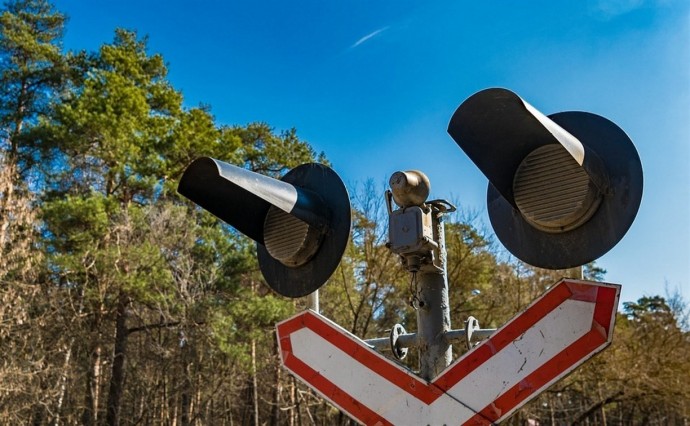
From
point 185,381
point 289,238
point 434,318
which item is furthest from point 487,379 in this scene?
point 185,381

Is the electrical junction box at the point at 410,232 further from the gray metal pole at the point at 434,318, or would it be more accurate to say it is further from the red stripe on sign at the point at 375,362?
the red stripe on sign at the point at 375,362

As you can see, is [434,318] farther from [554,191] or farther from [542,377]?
[554,191]

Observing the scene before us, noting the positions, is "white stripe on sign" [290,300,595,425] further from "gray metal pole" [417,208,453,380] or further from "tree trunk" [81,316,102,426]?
"tree trunk" [81,316,102,426]

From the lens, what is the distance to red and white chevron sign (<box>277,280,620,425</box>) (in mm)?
1744

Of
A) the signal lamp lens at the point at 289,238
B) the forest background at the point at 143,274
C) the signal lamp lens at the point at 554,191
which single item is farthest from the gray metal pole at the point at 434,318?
the forest background at the point at 143,274

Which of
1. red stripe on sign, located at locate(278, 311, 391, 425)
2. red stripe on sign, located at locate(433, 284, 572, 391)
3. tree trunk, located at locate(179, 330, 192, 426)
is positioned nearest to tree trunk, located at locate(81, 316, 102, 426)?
tree trunk, located at locate(179, 330, 192, 426)

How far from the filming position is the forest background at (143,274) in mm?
18047

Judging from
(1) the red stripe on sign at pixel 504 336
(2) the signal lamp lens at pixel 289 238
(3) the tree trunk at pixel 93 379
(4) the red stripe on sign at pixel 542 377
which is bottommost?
(4) the red stripe on sign at pixel 542 377

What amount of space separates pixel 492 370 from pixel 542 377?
150 millimetres

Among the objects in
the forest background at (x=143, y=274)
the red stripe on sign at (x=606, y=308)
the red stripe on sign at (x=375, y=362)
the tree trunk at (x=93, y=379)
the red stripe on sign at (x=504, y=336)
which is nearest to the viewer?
the red stripe on sign at (x=606, y=308)

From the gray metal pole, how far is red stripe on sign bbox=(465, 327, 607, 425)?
27cm

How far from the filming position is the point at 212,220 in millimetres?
21422

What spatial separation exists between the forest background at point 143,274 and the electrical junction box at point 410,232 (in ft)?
52.2

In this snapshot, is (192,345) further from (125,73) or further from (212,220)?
(125,73)
